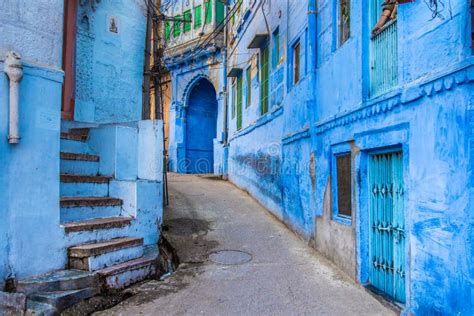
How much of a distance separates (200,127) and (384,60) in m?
16.0

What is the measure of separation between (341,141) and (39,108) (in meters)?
4.27

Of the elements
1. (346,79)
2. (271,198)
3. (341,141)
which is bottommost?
(271,198)

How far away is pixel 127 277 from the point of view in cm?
549

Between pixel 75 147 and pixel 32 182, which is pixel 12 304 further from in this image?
pixel 75 147

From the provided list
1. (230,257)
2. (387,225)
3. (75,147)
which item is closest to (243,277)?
(230,257)

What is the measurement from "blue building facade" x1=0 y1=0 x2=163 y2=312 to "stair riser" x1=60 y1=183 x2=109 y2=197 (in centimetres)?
2

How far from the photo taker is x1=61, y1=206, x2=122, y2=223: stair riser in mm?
5660

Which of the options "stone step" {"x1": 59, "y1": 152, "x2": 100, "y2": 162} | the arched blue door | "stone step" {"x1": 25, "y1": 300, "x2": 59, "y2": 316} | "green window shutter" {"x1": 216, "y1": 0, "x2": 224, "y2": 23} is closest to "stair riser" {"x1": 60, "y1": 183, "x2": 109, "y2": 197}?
"stone step" {"x1": 59, "y1": 152, "x2": 100, "y2": 162}

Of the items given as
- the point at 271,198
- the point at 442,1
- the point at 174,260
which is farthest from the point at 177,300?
the point at 271,198

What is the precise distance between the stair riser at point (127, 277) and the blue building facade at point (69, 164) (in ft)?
0.04

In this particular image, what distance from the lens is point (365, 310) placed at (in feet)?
15.5

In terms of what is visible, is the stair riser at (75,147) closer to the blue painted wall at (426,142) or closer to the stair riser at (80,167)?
the stair riser at (80,167)

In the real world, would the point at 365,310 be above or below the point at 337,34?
below

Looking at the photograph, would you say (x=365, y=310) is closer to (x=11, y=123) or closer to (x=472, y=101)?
(x=472, y=101)
